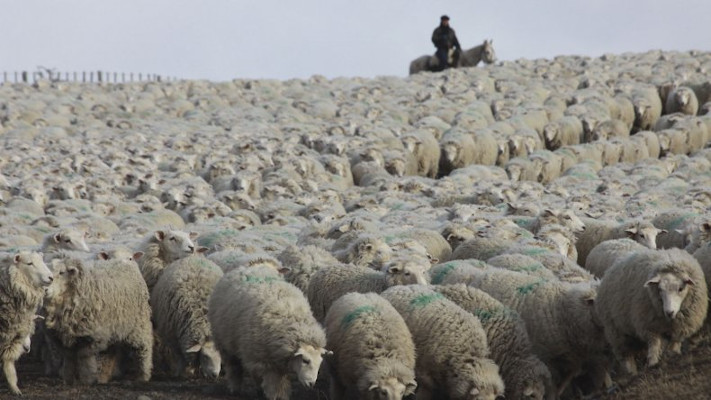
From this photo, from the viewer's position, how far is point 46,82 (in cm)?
4050

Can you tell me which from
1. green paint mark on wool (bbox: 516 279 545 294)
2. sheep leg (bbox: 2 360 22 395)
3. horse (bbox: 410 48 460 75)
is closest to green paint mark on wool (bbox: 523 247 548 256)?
green paint mark on wool (bbox: 516 279 545 294)

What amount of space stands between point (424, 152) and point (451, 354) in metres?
18.6

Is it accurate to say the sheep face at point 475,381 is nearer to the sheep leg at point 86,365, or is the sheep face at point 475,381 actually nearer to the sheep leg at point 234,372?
the sheep leg at point 234,372

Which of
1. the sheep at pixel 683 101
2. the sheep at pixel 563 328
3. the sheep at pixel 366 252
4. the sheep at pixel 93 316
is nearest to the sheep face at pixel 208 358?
the sheep at pixel 93 316

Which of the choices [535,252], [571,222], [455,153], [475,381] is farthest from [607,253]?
[455,153]

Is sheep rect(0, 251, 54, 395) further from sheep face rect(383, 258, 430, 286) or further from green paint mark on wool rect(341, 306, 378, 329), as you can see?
sheep face rect(383, 258, 430, 286)

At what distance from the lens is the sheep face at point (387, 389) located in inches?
312

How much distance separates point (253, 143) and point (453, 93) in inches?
462

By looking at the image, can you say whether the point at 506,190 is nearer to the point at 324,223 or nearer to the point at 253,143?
the point at 324,223

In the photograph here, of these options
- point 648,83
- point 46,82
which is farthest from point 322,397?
point 46,82

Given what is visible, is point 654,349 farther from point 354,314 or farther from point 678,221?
point 678,221

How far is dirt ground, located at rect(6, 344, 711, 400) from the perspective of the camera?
7.75 meters

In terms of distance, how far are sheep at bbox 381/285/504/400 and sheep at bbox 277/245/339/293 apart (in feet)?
5.61

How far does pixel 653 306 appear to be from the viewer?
8867 mm
